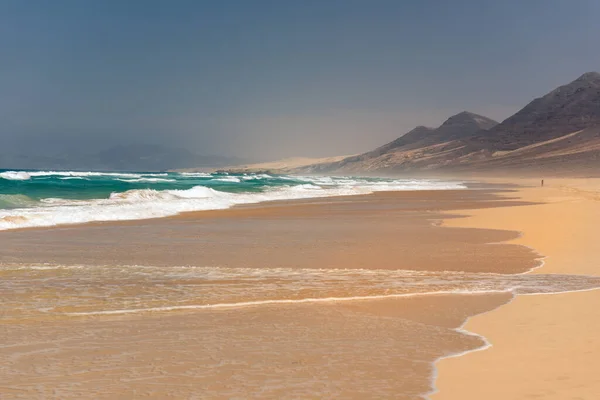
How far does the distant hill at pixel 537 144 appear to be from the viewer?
124438 mm

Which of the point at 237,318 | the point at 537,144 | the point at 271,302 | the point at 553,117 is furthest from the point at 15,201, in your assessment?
the point at 553,117

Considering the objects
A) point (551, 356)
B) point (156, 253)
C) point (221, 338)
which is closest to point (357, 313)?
point (221, 338)

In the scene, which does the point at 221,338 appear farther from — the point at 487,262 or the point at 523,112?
the point at 523,112

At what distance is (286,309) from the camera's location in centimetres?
663

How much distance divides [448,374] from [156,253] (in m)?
7.71

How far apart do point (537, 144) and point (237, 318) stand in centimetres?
15101

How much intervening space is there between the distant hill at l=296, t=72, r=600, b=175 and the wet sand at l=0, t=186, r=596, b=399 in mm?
104490

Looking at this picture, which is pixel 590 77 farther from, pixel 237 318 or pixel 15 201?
pixel 237 318

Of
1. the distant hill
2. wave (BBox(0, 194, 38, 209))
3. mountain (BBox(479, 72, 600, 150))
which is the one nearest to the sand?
wave (BBox(0, 194, 38, 209))

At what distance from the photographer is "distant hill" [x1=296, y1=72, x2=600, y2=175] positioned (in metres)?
124

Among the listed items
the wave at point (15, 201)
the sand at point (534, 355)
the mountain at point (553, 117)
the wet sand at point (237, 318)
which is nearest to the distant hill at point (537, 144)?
the mountain at point (553, 117)

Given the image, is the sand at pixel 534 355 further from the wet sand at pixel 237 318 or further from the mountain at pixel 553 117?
the mountain at pixel 553 117

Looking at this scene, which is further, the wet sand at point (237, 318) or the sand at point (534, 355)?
the wet sand at point (237, 318)

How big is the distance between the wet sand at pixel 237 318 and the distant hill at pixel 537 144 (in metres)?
104
